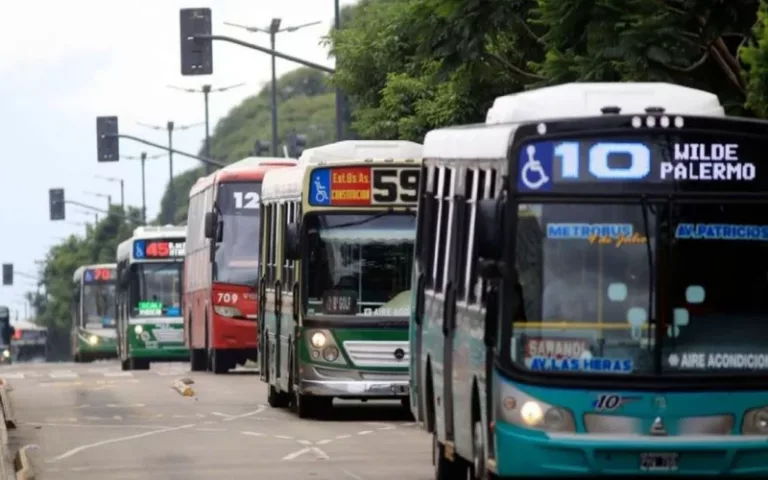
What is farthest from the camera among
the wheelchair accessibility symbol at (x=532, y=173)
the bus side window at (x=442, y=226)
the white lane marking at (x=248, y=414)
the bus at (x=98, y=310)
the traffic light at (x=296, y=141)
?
the bus at (x=98, y=310)

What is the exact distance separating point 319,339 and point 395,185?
1850 mm

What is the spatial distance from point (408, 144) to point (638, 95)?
33.5 feet

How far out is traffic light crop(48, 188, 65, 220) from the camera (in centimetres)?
9412

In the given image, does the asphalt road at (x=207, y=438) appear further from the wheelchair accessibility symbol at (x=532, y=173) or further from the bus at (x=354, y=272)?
the wheelchair accessibility symbol at (x=532, y=173)

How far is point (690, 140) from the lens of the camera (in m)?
14.3

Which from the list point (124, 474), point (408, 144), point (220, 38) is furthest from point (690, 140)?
point (220, 38)

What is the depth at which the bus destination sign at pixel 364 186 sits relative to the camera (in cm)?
2528

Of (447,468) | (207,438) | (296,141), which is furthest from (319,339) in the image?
(296,141)

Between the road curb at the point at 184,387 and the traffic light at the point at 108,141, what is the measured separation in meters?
22.8

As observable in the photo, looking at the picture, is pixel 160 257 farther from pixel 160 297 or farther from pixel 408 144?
pixel 408 144

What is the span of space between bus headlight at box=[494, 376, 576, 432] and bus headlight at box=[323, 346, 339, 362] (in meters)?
11.4

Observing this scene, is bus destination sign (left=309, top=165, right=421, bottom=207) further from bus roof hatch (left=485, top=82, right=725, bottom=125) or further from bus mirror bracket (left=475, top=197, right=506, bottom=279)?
bus mirror bracket (left=475, top=197, right=506, bottom=279)

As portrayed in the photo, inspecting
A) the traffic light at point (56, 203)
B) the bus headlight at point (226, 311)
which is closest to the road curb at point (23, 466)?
the bus headlight at point (226, 311)

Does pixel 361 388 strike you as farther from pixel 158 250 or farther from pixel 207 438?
pixel 158 250
